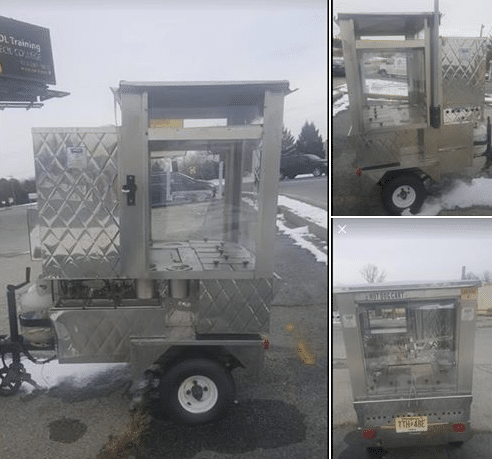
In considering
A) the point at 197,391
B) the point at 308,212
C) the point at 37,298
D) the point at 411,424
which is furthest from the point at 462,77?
the point at 37,298

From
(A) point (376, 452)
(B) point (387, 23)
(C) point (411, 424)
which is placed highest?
(B) point (387, 23)

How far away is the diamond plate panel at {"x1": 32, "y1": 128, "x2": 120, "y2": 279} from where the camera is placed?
170 cm

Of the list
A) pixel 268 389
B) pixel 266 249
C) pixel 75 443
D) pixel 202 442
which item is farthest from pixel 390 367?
pixel 75 443

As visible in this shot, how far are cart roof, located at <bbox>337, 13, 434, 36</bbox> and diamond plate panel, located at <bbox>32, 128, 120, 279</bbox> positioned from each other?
0.87 metres

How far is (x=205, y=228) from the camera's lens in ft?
6.40

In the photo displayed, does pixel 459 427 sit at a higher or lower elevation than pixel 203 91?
lower

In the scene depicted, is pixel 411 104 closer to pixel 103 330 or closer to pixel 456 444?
pixel 456 444

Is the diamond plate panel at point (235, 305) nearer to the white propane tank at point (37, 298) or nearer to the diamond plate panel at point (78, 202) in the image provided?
the diamond plate panel at point (78, 202)

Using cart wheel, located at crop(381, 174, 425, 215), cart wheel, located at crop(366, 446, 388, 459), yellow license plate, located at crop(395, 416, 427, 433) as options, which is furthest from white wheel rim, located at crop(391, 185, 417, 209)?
cart wheel, located at crop(366, 446, 388, 459)

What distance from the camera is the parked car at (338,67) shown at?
1680 millimetres

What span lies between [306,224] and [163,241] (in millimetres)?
534

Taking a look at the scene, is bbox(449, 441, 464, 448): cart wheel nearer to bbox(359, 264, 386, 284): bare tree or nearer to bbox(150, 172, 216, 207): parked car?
bbox(359, 264, 386, 284): bare tree

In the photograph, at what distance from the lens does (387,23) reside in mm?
1631

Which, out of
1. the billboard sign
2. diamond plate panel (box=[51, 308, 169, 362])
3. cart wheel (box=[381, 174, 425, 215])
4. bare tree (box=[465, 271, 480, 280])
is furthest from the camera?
diamond plate panel (box=[51, 308, 169, 362])
